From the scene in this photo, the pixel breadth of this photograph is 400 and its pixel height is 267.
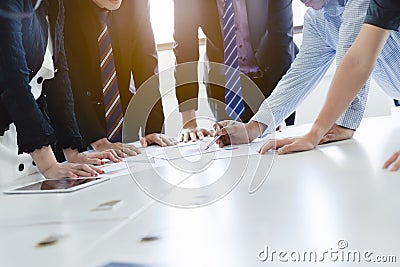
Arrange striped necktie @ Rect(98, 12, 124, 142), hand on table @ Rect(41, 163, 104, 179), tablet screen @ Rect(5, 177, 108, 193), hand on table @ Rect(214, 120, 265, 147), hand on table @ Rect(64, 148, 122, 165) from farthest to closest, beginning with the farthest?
striped necktie @ Rect(98, 12, 124, 142) → hand on table @ Rect(214, 120, 265, 147) → hand on table @ Rect(64, 148, 122, 165) → hand on table @ Rect(41, 163, 104, 179) → tablet screen @ Rect(5, 177, 108, 193)

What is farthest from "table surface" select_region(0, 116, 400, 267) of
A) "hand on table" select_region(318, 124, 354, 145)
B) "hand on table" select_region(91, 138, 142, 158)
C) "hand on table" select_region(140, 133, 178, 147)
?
"hand on table" select_region(140, 133, 178, 147)

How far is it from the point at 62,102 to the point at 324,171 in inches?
29.6

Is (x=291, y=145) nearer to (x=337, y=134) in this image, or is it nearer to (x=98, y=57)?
(x=337, y=134)

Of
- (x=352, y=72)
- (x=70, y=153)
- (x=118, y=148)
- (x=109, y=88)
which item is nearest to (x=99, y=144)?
(x=118, y=148)

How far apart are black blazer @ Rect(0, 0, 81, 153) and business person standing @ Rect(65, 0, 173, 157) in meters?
0.20

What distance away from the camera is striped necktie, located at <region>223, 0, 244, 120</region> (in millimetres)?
1405

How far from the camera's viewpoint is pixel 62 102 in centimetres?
114

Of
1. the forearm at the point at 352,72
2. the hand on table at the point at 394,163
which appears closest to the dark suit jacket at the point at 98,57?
the forearm at the point at 352,72

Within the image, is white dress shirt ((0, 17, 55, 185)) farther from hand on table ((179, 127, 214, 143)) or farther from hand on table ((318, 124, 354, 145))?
hand on table ((318, 124, 354, 145))

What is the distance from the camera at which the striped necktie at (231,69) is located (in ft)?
4.61

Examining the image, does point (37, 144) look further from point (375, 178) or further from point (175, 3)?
point (175, 3)

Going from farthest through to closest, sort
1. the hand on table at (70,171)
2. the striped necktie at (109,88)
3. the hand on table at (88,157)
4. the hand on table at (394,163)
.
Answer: the striped necktie at (109,88) → the hand on table at (88,157) → the hand on table at (70,171) → the hand on table at (394,163)

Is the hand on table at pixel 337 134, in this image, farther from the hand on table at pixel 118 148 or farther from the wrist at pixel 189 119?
the wrist at pixel 189 119

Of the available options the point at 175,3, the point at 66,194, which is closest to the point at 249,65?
the point at 175,3
